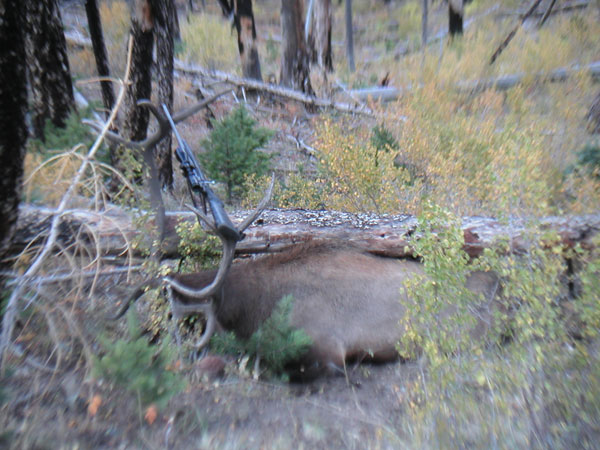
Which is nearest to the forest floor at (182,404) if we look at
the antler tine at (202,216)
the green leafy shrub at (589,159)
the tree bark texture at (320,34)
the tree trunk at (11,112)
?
the tree trunk at (11,112)

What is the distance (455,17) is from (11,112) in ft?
54.8

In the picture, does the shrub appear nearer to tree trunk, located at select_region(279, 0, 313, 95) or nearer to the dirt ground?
tree trunk, located at select_region(279, 0, 313, 95)

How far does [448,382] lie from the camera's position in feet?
9.87

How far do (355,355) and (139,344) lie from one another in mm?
2638

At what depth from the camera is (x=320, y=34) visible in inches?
551

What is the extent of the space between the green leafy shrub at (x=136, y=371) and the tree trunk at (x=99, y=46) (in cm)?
625

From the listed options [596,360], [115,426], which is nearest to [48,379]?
[115,426]

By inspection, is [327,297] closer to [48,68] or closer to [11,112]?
[11,112]

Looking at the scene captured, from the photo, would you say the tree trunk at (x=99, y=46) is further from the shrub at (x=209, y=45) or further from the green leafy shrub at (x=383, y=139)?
the shrub at (x=209, y=45)

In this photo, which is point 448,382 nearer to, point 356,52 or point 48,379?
point 48,379

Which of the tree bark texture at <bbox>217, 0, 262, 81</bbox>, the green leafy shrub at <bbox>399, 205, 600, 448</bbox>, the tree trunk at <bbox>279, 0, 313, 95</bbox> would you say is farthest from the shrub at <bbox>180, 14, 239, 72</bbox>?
the green leafy shrub at <bbox>399, 205, 600, 448</bbox>

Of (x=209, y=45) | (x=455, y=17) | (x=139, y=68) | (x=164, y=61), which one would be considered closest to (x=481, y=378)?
(x=139, y=68)

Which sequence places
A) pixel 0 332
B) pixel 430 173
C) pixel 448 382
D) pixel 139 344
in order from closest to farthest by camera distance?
1. pixel 139 344
2. pixel 448 382
3. pixel 0 332
4. pixel 430 173

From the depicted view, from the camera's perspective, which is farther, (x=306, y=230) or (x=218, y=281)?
(x=306, y=230)
